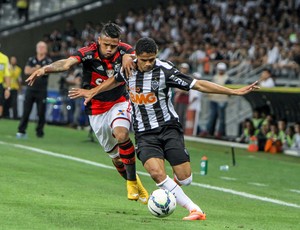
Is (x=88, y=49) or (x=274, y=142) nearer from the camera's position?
(x=88, y=49)

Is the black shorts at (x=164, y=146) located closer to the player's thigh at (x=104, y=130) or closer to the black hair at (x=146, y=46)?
the black hair at (x=146, y=46)

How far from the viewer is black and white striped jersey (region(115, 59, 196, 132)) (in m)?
11.3

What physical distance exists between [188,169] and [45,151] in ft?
32.5

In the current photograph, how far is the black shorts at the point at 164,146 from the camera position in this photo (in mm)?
11211

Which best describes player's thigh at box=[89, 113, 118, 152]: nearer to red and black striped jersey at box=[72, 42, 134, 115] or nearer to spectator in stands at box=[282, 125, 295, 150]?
red and black striped jersey at box=[72, 42, 134, 115]

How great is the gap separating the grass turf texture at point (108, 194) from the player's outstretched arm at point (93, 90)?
1.33 meters

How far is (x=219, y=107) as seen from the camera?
27719mm

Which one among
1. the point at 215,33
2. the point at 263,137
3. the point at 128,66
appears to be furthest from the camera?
the point at 215,33

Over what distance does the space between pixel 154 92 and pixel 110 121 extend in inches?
76.0

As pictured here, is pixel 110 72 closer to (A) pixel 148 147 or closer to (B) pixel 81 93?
(B) pixel 81 93

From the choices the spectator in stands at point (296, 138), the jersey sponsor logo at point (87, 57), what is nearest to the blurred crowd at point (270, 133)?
the spectator in stands at point (296, 138)

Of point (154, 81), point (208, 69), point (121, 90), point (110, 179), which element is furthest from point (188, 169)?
point (208, 69)

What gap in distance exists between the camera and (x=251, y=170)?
1942 cm

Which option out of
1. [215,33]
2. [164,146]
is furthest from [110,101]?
[215,33]
